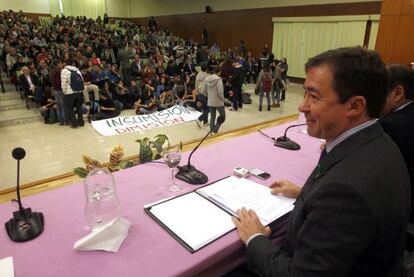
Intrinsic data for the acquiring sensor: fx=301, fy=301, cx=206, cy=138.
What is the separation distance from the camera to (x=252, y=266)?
1.08 m

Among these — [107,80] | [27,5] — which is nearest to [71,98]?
[107,80]

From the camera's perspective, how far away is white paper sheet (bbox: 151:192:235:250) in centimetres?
115

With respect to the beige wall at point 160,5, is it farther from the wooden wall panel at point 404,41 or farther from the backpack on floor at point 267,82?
the wooden wall panel at point 404,41


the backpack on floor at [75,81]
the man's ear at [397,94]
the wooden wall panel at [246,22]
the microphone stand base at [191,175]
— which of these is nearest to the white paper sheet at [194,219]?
the microphone stand base at [191,175]

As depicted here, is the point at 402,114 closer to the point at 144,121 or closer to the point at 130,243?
the point at 130,243

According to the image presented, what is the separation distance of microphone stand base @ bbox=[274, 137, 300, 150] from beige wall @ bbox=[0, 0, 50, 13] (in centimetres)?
1978

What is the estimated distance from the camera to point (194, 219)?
1242 mm

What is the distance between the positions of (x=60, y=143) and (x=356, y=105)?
208 inches

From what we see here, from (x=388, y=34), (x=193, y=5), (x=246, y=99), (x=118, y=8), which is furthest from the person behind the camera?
(x=118, y=8)

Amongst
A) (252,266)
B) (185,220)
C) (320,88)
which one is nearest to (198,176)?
(185,220)

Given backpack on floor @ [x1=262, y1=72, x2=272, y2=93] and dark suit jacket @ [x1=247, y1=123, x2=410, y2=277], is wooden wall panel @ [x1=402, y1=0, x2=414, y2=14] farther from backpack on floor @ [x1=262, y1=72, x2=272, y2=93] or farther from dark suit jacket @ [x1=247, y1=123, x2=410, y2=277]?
dark suit jacket @ [x1=247, y1=123, x2=410, y2=277]

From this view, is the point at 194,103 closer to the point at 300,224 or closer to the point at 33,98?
the point at 33,98

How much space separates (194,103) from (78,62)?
135 inches

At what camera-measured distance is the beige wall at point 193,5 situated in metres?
11.2
